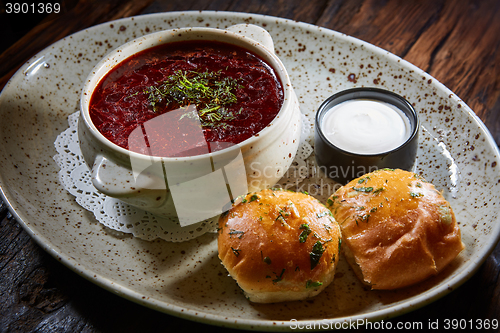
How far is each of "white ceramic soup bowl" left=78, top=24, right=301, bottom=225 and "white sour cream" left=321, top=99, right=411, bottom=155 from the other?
0.80 ft

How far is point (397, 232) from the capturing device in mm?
1577

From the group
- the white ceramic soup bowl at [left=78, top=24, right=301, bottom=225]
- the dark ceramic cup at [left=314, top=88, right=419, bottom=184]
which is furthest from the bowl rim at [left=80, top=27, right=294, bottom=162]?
the dark ceramic cup at [left=314, top=88, right=419, bottom=184]

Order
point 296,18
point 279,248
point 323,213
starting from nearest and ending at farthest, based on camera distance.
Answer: point 279,248, point 323,213, point 296,18

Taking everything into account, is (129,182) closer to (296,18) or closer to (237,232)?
(237,232)

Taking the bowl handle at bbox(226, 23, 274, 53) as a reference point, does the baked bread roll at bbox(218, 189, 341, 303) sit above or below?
below

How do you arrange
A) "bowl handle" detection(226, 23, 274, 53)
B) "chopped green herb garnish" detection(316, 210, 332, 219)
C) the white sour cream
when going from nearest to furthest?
"chopped green herb garnish" detection(316, 210, 332, 219) < the white sour cream < "bowl handle" detection(226, 23, 274, 53)

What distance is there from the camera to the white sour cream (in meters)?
2.01

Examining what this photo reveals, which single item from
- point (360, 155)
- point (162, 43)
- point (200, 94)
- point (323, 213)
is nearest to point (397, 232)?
point (323, 213)

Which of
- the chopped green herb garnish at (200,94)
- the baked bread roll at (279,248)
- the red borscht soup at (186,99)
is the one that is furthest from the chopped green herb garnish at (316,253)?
the chopped green herb garnish at (200,94)

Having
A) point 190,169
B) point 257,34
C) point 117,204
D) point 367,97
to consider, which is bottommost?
point 117,204

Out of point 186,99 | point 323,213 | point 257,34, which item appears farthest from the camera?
point 257,34

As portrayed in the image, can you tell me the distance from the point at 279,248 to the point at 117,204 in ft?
2.69

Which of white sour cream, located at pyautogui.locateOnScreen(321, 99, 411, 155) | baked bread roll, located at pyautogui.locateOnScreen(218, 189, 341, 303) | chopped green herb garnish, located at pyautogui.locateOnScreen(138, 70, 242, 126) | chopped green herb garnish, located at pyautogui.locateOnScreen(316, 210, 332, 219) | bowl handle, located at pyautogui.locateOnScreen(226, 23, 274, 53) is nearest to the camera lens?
baked bread roll, located at pyautogui.locateOnScreen(218, 189, 341, 303)

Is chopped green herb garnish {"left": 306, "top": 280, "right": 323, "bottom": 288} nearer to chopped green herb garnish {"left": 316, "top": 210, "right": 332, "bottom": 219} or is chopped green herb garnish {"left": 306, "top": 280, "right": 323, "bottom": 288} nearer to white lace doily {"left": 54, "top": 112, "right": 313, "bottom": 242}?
chopped green herb garnish {"left": 316, "top": 210, "right": 332, "bottom": 219}
